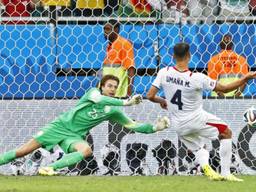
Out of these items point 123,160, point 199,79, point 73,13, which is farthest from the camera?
point 73,13

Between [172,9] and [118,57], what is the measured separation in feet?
3.52

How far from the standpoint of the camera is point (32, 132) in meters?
10.9

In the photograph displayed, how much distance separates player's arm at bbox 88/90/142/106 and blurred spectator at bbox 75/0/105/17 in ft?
7.97

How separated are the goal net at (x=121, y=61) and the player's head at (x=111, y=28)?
9 centimetres

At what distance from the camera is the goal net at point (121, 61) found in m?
10.8

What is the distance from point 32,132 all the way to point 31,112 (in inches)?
10.2

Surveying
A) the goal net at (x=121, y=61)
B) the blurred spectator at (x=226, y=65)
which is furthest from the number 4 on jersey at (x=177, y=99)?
the blurred spectator at (x=226, y=65)

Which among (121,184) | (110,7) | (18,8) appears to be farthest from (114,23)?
(121,184)

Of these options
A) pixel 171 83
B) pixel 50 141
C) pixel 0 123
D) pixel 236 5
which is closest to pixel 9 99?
pixel 0 123

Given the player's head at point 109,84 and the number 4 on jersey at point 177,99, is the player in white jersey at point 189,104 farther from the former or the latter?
the player's head at point 109,84

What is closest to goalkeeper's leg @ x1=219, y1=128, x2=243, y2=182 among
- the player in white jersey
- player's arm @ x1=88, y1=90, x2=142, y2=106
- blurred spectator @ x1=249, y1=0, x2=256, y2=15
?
the player in white jersey

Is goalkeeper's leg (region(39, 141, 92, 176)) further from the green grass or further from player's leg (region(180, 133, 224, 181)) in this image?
player's leg (region(180, 133, 224, 181))

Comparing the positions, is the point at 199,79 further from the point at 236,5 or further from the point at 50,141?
the point at 236,5

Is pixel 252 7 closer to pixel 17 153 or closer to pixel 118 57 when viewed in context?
pixel 118 57
